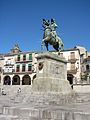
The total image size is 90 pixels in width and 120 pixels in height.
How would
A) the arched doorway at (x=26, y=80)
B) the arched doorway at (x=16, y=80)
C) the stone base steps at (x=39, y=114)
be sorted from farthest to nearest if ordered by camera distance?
the arched doorway at (x=16, y=80)
the arched doorway at (x=26, y=80)
the stone base steps at (x=39, y=114)

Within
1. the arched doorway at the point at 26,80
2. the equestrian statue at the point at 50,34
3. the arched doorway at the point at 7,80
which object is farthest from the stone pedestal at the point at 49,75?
the arched doorway at the point at 7,80

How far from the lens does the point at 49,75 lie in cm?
1820

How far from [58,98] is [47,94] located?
1079mm

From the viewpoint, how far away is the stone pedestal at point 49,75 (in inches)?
695

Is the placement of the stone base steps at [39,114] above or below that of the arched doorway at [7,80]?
below

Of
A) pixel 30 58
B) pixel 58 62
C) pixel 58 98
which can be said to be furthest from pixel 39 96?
pixel 30 58

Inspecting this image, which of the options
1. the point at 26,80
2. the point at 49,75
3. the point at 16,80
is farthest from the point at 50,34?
the point at 16,80

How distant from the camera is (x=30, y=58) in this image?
55.0 meters

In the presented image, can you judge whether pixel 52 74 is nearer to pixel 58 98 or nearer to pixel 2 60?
pixel 58 98

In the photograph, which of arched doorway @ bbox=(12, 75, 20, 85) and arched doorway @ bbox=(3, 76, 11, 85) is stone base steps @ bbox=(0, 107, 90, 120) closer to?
arched doorway @ bbox=(12, 75, 20, 85)

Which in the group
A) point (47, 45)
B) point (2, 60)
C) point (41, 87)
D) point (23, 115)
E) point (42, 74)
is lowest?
point (23, 115)

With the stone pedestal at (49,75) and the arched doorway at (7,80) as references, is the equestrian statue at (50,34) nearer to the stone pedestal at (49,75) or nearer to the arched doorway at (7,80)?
the stone pedestal at (49,75)

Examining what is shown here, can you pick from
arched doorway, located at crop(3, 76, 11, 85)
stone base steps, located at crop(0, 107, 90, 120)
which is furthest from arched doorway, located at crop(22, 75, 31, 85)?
stone base steps, located at crop(0, 107, 90, 120)

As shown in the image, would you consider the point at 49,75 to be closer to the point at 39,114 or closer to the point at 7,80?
the point at 39,114
